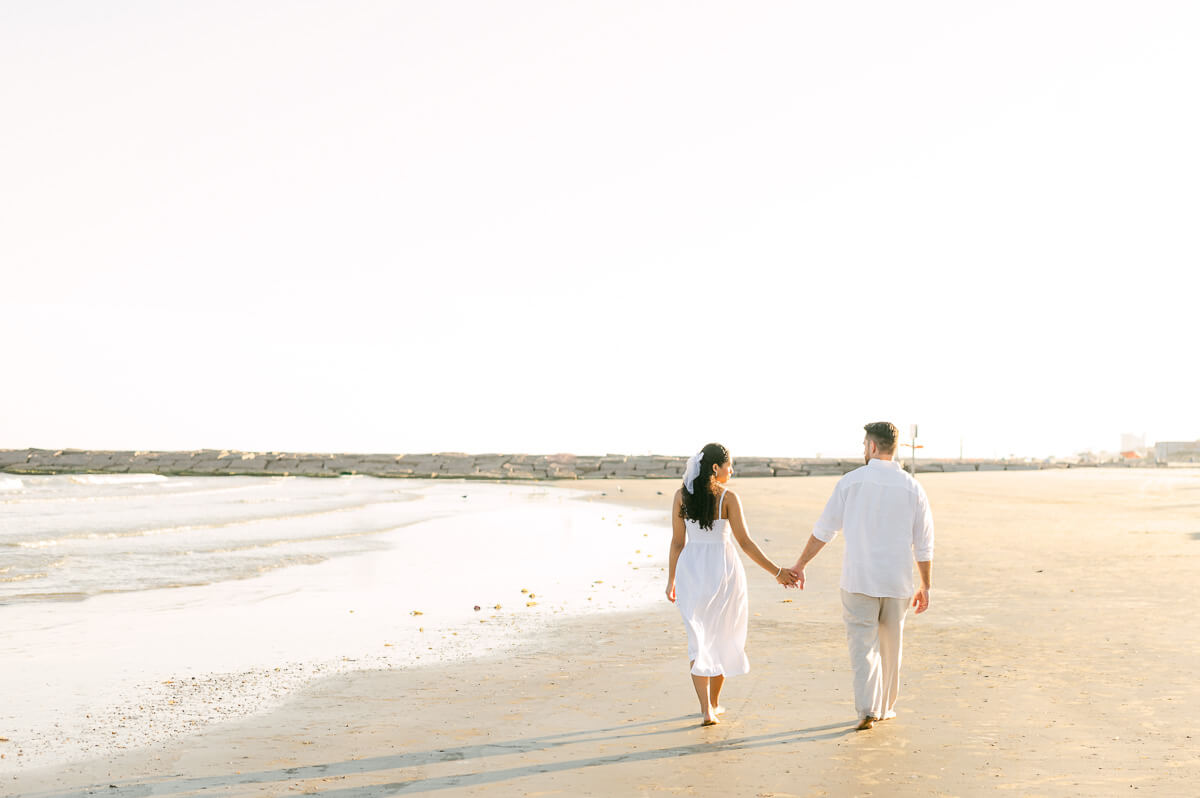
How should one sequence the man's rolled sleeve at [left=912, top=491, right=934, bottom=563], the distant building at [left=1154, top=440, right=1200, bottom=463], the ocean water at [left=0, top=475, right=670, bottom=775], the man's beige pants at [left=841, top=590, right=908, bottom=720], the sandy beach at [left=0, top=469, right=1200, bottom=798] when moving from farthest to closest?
the distant building at [left=1154, top=440, right=1200, bottom=463] < the ocean water at [left=0, top=475, right=670, bottom=775] < the man's rolled sleeve at [left=912, top=491, right=934, bottom=563] < the man's beige pants at [left=841, top=590, right=908, bottom=720] < the sandy beach at [left=0, top=469, right=1200, bottom=798]

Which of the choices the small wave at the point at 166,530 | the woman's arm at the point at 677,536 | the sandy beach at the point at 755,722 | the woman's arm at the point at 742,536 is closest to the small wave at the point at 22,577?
the small wave at the point at 166,530

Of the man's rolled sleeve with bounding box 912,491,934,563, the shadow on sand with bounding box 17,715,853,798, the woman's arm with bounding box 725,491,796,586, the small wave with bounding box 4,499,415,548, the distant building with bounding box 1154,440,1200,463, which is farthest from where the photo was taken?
the distant building with bounding box 1154,440,1200,463

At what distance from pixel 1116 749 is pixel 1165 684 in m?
2.12

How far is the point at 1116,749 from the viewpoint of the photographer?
6.49 m

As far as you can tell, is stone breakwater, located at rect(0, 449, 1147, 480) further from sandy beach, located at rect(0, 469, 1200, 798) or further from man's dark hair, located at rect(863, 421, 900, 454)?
man's dark hair, located at rect(863, 421, 900, 454)

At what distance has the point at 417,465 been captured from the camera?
73.2 m

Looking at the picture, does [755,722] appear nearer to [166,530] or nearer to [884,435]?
[884,435]

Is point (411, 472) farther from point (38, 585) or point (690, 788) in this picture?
point (690, 788)

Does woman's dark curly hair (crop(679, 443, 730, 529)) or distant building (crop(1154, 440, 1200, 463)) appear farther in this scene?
distant building (crop(1154, 440, 1200, 463))

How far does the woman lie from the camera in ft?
23.7

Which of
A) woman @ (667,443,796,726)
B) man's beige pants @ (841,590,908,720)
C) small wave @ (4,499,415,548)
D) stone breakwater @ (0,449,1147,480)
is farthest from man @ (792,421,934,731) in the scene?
stone breakwater @ (0,449,1147,480)

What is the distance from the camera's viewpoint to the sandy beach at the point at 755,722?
591cm

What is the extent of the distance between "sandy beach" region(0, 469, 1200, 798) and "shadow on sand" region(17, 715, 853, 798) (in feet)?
0.06

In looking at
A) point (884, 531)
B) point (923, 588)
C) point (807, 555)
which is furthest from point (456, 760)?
point (923, 588)
